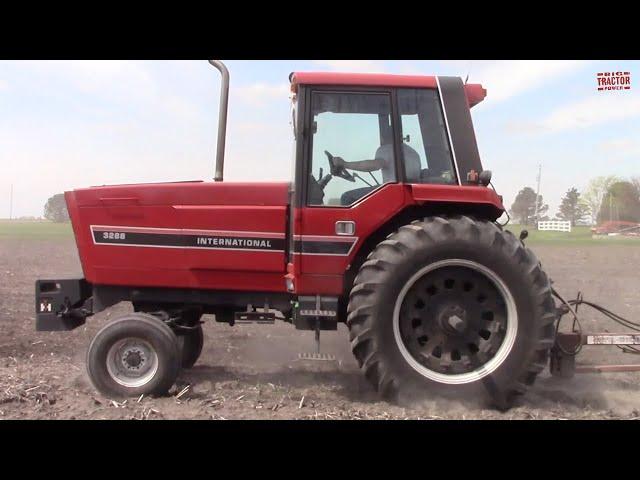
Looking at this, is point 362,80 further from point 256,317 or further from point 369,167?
point 256,317

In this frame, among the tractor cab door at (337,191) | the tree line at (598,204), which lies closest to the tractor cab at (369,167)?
the tractor cab door at (337,191)

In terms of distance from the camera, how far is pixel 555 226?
28672mm

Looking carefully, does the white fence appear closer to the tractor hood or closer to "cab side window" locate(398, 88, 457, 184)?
"cab side window" locate(398, 88, 457, 184)

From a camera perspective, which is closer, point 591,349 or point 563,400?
point 563,400

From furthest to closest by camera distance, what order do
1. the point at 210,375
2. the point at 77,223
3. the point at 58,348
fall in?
the point at 58,348 < the point at 210,375 < the point at 77,223

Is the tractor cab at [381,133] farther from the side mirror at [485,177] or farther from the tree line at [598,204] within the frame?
the tree line at [598,204]

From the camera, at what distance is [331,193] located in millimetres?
4613

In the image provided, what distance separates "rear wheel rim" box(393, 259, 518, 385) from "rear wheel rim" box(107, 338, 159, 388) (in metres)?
2.08

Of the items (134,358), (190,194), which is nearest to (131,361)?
(134,358)

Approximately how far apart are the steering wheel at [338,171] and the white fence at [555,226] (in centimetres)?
2484

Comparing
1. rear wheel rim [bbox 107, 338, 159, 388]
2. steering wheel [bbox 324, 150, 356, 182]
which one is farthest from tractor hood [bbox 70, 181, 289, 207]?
rear wheel rim [bbox 107, 338, 159, 388]

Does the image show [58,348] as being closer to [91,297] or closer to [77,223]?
[91,297]

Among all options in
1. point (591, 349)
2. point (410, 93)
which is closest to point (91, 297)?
point (410, 93)

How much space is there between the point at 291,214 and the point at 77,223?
6.37 ft
